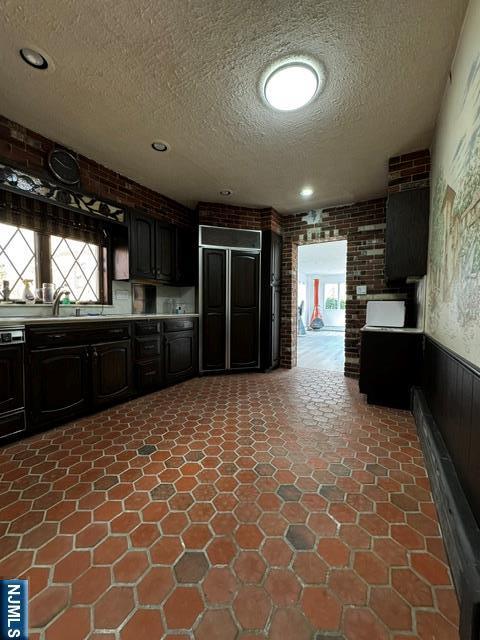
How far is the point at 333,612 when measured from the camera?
2.84ft

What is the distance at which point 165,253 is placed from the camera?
3.58 meters

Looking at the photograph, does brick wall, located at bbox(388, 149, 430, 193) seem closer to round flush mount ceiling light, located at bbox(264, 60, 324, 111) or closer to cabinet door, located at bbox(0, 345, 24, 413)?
round flush mount ceiling light, located at bbox(264, 60, 324, 111)

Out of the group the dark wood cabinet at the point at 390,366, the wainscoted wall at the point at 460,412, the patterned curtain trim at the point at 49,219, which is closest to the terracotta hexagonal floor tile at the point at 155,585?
the wainscoted wall at the point at 460,412

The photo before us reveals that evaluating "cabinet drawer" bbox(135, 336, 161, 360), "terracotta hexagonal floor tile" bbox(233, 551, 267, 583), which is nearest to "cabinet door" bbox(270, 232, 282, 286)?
"cabinet drawer" bbox(135, 336, 161, 360)

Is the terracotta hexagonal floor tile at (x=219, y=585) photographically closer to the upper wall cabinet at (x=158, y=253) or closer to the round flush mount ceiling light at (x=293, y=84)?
the round flush mount ceiling light at (x=293, y=84)

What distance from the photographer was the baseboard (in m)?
0.73

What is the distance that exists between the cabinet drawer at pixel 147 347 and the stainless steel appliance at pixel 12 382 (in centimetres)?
106

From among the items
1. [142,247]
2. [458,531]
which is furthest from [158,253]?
[458,531]

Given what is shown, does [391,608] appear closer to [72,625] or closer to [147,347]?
[72,625]

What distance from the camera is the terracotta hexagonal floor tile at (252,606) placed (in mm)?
837

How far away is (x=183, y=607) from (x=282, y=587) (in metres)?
0.35

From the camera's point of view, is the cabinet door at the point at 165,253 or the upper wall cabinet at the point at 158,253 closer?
the upper wall cabinet at the point at 158,253

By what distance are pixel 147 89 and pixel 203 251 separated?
2022 millimetres

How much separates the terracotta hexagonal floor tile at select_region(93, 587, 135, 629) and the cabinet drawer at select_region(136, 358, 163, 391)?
211 cm
